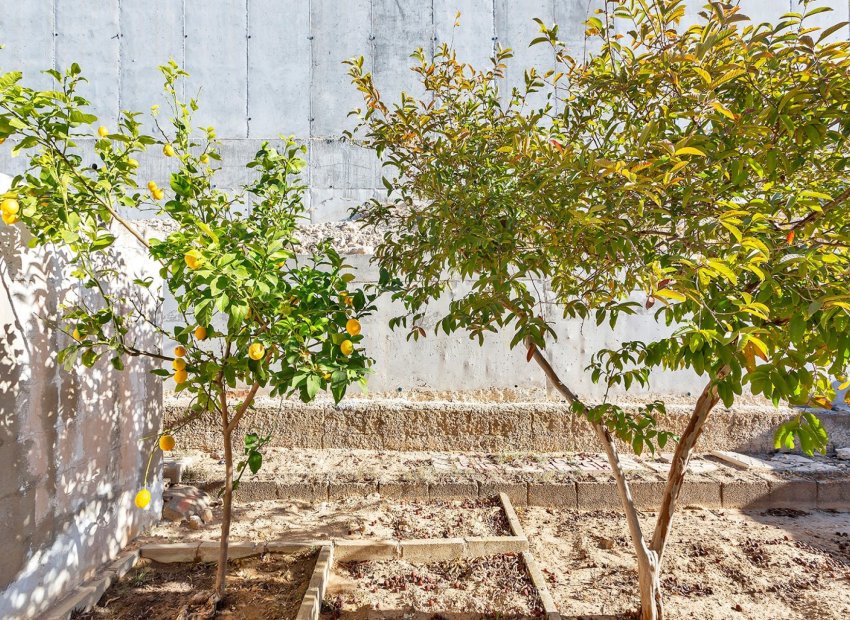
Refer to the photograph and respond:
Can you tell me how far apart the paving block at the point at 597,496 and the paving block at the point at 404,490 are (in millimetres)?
1444

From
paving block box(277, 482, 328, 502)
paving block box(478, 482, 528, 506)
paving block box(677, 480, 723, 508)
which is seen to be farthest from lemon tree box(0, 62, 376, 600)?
paving block box(677, 480, 723, 508)

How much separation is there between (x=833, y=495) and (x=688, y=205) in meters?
4.75

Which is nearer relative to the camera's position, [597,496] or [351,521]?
[351,521]

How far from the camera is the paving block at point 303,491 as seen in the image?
477 centimetres

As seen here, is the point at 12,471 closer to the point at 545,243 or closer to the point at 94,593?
the point at 94,593

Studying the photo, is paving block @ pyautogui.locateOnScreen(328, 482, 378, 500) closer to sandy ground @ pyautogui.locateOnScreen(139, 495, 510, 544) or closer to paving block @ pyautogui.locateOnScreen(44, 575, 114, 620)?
sandy ground @ pyautogui.locateOnScreen(139, 495, 510, 544)

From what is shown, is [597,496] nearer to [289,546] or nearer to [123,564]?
[289,546]

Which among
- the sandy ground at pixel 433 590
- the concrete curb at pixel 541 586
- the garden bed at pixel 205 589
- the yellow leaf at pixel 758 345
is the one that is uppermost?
the yellow leaf at pixel 758 345

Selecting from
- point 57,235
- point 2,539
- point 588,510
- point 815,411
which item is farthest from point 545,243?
point 815,411

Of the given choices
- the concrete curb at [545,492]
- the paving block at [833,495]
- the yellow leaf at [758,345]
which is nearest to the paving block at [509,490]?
the concrete curb at [545,492]

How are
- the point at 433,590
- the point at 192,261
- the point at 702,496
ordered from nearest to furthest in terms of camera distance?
1. the point at 192,261
2. the point at 433,590
3. the point at 702,496

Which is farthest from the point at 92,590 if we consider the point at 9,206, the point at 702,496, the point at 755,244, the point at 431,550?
the point at 702,496

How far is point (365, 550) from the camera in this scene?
359 centimetres

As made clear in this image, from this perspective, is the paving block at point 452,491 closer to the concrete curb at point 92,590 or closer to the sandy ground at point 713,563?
the sandy ground at point 713,563
